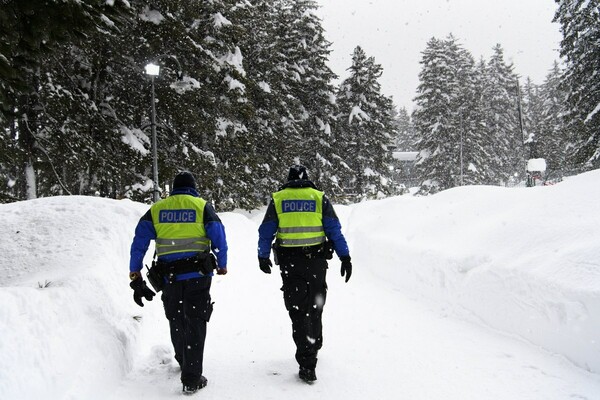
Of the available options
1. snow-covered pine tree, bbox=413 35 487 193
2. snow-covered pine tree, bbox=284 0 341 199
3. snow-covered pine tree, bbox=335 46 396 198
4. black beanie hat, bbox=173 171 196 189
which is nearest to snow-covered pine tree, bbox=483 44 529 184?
snow-covered pine tree, bbox=413 35 487 193

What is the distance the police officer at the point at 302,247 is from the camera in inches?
166

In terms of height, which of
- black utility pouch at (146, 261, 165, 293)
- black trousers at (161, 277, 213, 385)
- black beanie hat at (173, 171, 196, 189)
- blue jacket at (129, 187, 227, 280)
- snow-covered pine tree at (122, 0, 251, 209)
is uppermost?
snow-covered pine tree at (122, 0, 251, 209)

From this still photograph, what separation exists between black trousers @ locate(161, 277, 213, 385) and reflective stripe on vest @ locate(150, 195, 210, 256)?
334mm

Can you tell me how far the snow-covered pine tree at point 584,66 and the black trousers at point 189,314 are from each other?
67.4 feet

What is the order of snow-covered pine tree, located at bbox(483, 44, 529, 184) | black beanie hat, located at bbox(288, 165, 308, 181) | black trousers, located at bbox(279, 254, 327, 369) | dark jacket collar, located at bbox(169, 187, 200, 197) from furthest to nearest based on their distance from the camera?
1. snow-covered pine tree, located at bbox(483, 44, 529, 184)
2. black beanie hat, located at bbox(288, 165, 308, 181)
3. black trousers, located at bbox(279, 254, 327, 369)
4. dark jacket collar, located at bbox(169, 187, 200, 197)

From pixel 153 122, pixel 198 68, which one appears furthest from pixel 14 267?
pixel 198 68

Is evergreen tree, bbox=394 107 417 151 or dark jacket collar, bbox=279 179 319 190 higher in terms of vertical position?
evergreen tree, bbox=394 107 417 151

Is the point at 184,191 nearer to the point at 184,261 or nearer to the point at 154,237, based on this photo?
the point at 154,237

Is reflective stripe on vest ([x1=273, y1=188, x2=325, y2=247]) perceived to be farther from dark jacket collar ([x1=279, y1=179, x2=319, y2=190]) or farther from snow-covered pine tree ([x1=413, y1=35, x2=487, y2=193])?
snow-covered pine tree ([x1=413, y1=35, x2=487, y2=193])

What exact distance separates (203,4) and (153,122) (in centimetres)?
634

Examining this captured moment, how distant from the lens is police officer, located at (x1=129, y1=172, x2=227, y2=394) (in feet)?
12.5

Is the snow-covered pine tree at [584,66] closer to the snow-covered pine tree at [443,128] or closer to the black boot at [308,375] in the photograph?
the snow-covered pine tree at [443,128]

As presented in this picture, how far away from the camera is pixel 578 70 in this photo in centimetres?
2005

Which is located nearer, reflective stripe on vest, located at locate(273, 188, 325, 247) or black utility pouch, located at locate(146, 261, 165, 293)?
black utility pouch, located at locate(146, 261, 165, 293)
